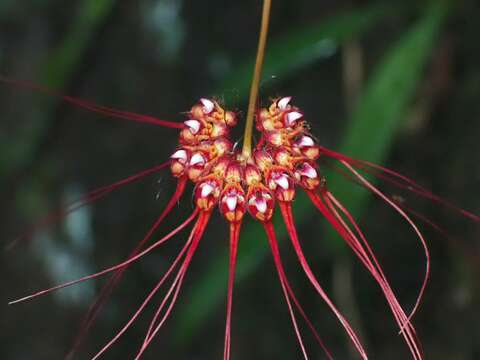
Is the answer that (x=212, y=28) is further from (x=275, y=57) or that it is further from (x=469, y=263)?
(x=469, y=263)

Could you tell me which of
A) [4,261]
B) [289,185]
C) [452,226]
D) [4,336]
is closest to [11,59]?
[4,261]

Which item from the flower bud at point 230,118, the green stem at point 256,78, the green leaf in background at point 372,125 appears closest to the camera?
the green stem at point 256,78

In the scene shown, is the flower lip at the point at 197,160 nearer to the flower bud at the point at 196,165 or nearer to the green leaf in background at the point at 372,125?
the flower bud at the point at 196,165

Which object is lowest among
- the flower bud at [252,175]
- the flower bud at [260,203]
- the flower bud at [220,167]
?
the flower bud at [260,203]

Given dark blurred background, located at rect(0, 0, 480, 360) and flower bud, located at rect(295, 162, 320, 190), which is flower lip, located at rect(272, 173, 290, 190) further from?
dark blurred background, located at rect(0, 0, 480, 360)

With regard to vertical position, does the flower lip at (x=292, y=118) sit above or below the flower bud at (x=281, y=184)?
above

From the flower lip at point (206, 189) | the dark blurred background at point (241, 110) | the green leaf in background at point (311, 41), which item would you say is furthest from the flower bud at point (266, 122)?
the green leaf in background at point (311, 41)

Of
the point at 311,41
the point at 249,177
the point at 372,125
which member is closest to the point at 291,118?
the point at 249,177
